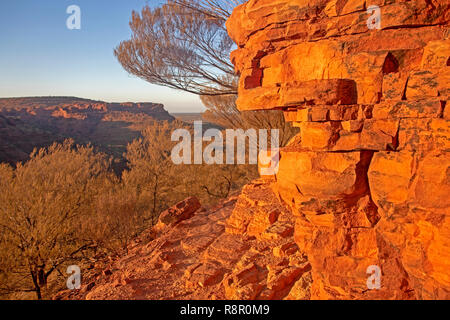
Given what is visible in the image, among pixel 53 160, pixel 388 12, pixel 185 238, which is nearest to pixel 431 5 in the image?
pixel 388 12

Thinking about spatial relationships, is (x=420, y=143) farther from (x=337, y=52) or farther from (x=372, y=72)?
(x=337, y=52)

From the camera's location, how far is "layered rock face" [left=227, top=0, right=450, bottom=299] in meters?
2.05

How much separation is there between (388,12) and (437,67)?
59cm

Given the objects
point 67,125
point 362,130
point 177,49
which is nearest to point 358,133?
point 362,130

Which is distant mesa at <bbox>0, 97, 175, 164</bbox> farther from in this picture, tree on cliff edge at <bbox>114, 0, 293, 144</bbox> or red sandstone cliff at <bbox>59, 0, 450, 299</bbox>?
red sandstone cliff at <bbox>59, 0, 450, 299</bbox>

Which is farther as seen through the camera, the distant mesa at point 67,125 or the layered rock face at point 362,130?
the distant mesa at point 67,125

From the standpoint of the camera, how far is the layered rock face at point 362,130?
2049mm

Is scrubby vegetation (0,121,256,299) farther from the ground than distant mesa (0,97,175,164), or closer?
closer

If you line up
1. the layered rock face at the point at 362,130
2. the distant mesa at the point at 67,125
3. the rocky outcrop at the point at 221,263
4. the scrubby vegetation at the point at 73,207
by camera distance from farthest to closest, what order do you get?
the distant mesa at the point at 67,125
the scrubby vegetation at the point at 73,207
the rocky outcrop at the point at 221,263
the layered rock face at the point at 362,130

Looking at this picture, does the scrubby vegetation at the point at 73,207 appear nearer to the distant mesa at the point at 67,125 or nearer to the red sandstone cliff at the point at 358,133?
the red sandstone cliff at the point at 358,133

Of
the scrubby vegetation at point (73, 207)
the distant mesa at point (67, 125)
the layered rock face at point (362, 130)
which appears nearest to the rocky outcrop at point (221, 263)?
the layered rock face at point (362, 130)

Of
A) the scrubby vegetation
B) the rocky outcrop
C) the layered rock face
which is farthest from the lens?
the scrubby vegetation

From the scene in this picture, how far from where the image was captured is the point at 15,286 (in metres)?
6.37

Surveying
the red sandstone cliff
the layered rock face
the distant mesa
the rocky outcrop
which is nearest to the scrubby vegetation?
the rocky outcrop
